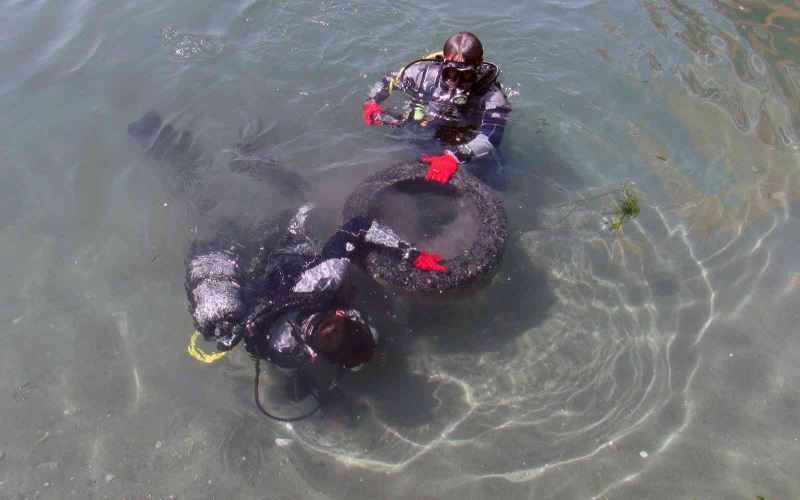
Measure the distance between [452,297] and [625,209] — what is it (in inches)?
71.1

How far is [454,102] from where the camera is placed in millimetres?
5254

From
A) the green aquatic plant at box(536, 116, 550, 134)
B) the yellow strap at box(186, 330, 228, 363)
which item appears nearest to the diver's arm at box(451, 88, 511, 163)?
the green aquatic plant at box(536, 116, 550, 134)

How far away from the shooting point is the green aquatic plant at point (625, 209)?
483cm

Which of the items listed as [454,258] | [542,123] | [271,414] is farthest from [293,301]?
[542,123]

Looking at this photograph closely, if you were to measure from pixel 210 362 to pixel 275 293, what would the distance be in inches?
33.8

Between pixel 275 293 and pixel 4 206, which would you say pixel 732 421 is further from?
pixel 4 206

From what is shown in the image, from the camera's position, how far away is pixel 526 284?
472 cm

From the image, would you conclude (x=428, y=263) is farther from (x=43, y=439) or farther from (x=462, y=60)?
(x=43, y=439)

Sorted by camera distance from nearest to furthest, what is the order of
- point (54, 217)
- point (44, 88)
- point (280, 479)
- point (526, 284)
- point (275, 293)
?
point (280, 479) < point (275, 293) < point (526, 284) < point (54, 217) < point (44, 88)

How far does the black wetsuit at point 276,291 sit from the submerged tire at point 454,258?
0.45ft

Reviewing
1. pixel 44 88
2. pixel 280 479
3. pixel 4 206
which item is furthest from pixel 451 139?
pixel 44 88

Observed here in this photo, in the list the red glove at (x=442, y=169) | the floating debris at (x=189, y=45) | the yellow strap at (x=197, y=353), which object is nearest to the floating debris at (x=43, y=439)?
the yellow strap at (x=197, y=353)

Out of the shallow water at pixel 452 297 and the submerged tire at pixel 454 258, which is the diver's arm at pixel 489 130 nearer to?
the submerged tire at pixel 454 258

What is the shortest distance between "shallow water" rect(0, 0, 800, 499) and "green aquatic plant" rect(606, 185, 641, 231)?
5.7 inches
